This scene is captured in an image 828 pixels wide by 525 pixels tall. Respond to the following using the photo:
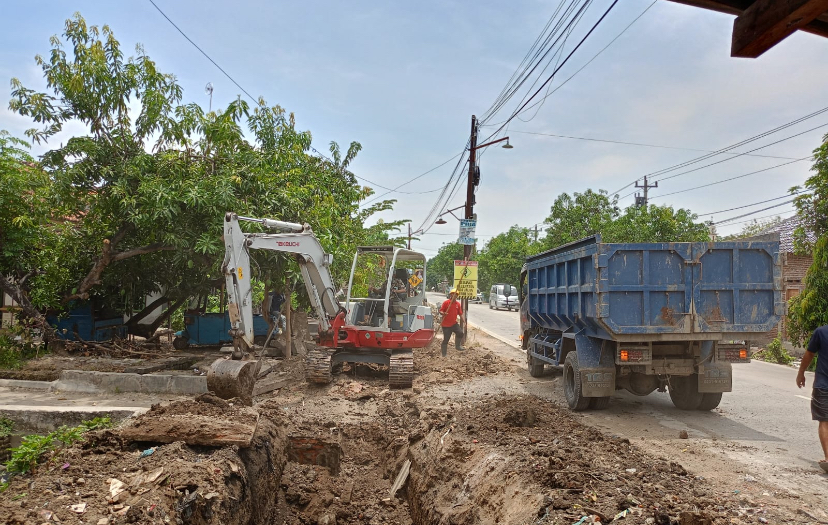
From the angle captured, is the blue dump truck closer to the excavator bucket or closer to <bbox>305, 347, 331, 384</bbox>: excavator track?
the excavator bucket

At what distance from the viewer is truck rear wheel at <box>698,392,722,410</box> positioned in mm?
7698

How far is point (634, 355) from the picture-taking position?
6969mm

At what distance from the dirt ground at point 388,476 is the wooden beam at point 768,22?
2807mm

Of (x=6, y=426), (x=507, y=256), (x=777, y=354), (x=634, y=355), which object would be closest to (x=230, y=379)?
(x=6, y=426)

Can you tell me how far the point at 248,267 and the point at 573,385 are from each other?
Answer: 526cm

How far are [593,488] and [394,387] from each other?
6.70 metres

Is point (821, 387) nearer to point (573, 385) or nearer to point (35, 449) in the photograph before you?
point (573, 385)

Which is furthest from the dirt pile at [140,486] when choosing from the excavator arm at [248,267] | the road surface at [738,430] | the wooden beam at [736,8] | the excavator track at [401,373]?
the excavator track at [401,373]

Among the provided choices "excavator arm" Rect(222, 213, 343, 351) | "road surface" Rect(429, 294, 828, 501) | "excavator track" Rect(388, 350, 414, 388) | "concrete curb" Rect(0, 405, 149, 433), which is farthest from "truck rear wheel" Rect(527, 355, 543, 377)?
"concrete curb" Rect(0, 405, 149, 433)

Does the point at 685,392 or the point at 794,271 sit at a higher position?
the point at 794,271

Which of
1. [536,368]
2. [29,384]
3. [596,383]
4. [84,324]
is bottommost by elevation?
[29,384]

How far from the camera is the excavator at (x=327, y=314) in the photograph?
7.90 meters

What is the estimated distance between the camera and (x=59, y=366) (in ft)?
36.7

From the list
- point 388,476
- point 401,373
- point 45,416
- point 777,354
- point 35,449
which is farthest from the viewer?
point 777,354
